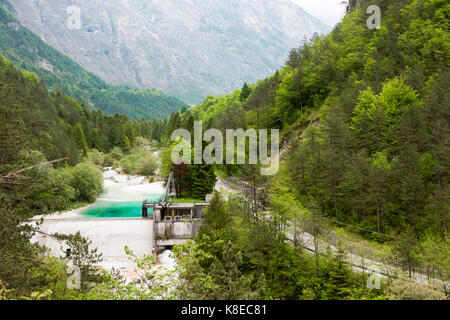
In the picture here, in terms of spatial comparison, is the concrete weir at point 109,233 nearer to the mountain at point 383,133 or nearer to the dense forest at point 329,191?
the dense forest at point 329,191

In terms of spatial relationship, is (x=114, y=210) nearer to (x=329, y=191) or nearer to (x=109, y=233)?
(x=109, y=233)

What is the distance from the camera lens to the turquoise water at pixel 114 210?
168 ft

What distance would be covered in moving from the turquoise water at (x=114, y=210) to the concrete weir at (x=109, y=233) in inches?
291

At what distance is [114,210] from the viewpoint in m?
53.9

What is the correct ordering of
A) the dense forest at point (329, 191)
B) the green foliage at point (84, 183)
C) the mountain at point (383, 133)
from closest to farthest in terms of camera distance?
the dense forest at point (329, 191), the mountain at point (383, 133), the green foliage at point (84, 183)

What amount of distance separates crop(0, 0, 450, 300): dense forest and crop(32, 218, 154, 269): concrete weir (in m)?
2.51

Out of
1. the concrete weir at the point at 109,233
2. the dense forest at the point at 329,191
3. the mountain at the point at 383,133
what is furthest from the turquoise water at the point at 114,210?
the mountain at the point at 383,133

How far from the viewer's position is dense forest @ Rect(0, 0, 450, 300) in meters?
17.9

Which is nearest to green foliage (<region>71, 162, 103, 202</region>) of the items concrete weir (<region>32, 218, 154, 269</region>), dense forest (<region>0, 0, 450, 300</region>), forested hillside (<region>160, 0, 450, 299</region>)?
dense forest (<region>0, 0, 450, 300</region>)

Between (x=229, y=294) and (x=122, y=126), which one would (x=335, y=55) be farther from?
(x=122, y=126)

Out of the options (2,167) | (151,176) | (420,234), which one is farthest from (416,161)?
(151,176)

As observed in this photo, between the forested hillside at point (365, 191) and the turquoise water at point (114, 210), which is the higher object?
the forested hillside at point (365, 191)

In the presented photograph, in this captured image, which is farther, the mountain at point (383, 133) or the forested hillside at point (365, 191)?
the mountain at point (383, 133)
